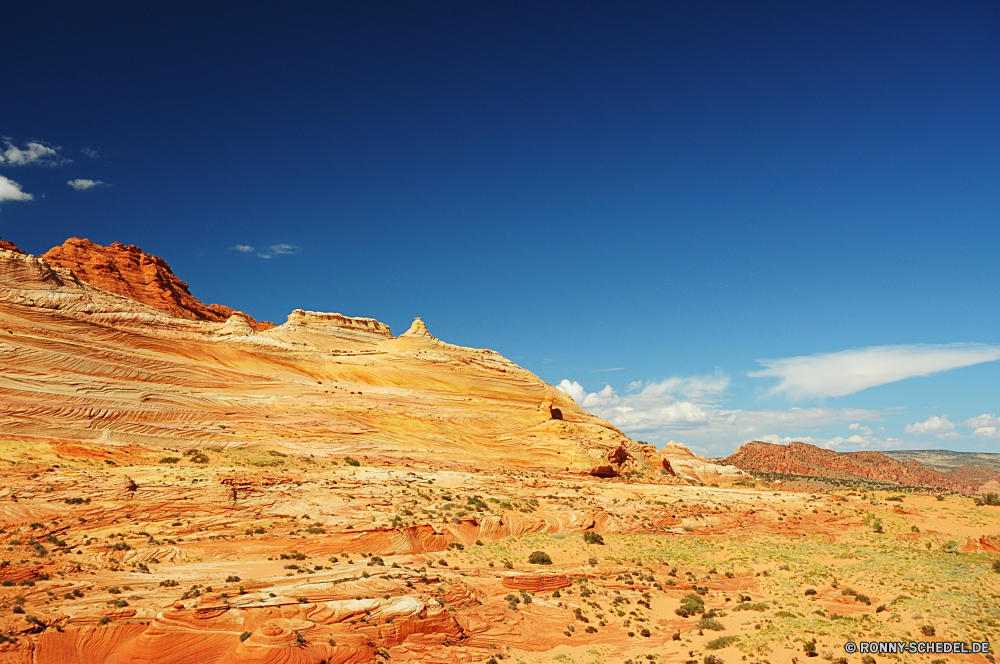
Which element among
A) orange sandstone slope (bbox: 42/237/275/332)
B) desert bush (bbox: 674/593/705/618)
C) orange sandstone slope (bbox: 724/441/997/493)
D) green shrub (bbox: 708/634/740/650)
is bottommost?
green shrub (bbox: 708/634/740/650)

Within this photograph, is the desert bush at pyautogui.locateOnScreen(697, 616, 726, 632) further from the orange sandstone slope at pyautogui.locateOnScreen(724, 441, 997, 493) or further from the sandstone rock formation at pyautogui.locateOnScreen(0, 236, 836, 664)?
the orange sandstone slope at pyautogui.locateOnScreen(724, 441, 997, 493)

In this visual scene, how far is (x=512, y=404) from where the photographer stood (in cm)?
5688

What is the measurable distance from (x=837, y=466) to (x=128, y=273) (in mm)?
136339

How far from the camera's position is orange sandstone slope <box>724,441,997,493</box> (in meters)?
122

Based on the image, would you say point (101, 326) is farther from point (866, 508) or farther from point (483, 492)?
point (866, 508)

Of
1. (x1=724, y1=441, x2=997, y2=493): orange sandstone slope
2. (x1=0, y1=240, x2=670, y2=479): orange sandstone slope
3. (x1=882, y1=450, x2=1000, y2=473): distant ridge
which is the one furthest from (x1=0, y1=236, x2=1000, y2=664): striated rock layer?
(x1=882, y1=450, x2=1000, y2=473): distant ridge

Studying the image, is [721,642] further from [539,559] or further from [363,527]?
[363,527]

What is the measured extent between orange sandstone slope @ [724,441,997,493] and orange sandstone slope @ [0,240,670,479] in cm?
7496

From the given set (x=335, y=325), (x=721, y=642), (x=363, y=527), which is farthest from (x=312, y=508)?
(x=335, y=325)

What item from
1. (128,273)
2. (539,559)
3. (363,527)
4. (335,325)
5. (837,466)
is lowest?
(539,559)

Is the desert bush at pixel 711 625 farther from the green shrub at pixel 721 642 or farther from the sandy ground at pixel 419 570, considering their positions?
the green shrub at pixel 721 642

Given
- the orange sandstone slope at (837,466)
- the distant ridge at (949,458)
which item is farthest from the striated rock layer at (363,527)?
the distant ridge at (949,458)

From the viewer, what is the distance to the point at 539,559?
27922 mm

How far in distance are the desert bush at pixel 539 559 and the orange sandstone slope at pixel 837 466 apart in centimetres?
10287
